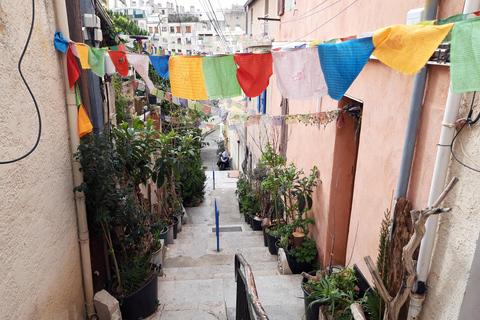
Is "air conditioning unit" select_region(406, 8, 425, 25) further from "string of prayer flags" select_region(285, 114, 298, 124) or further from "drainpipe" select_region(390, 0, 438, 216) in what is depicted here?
"string of prayer flags" select_region(285, 114, 298, 124)

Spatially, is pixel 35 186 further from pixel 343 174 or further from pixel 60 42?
pixel 343 174

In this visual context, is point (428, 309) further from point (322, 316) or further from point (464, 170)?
point (322, 316)

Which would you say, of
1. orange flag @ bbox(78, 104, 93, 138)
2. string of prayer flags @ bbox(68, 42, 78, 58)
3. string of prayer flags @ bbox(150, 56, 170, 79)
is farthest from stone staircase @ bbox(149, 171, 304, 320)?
string of prayer flags @ bbox(68, 42, 78, 58)

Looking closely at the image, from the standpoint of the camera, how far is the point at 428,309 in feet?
9.16

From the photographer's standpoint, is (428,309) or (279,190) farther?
(279,190)

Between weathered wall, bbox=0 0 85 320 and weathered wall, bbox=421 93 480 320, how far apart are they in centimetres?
327

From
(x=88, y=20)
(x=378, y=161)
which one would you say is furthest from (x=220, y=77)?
(x=88, y=20)

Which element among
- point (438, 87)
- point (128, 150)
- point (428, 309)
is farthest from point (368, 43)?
point (128, 150)

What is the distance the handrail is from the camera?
6.97 feet

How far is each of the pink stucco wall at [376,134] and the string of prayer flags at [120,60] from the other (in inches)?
116

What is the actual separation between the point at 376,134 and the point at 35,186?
3.56 m

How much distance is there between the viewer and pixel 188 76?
3.85 m

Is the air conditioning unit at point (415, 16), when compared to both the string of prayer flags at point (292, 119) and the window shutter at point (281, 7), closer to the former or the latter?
the string of prayer flags at point (292, 119)

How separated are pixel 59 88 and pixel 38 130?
0.79 m
